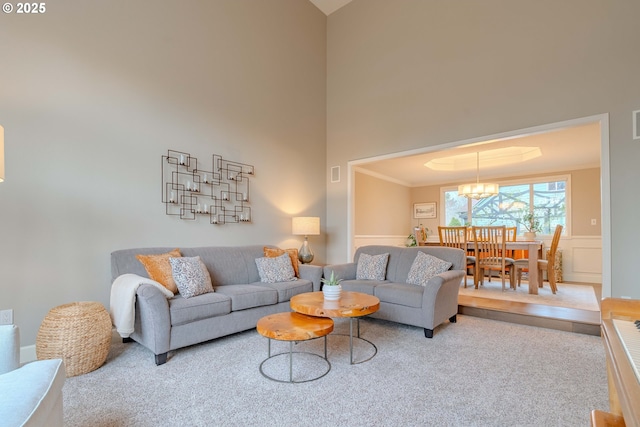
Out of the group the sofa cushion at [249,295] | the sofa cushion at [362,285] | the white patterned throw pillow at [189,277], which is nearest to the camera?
the white patterned throw pillow at [189,277]

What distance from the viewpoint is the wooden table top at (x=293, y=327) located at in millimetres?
2088

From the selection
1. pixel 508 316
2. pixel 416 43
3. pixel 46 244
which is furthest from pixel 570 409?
pixel 416 43

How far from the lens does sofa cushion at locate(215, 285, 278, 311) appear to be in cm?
301

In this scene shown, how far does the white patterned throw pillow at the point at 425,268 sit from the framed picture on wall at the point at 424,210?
490 cm

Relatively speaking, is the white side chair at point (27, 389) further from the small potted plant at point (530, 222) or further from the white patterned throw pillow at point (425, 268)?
the small potted plant at point (530, 222)

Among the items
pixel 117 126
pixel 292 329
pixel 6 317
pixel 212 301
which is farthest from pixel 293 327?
pixel 117 126

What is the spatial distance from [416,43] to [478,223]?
4.67 m

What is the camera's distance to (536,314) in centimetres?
343

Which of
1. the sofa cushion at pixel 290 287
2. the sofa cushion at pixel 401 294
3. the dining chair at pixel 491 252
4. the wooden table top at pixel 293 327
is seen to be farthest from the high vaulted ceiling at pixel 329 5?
the wooden table top at pixel 293 327

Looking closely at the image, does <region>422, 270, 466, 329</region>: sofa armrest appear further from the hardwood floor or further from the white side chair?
the white side chair

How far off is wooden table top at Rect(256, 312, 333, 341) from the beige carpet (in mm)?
3181

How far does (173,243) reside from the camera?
142 inches

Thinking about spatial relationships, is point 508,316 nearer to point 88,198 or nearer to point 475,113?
point 475,113

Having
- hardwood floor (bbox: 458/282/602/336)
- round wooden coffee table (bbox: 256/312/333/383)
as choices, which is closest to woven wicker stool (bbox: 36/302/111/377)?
round wooden coffee table (bbox: 256/312/333/383)
